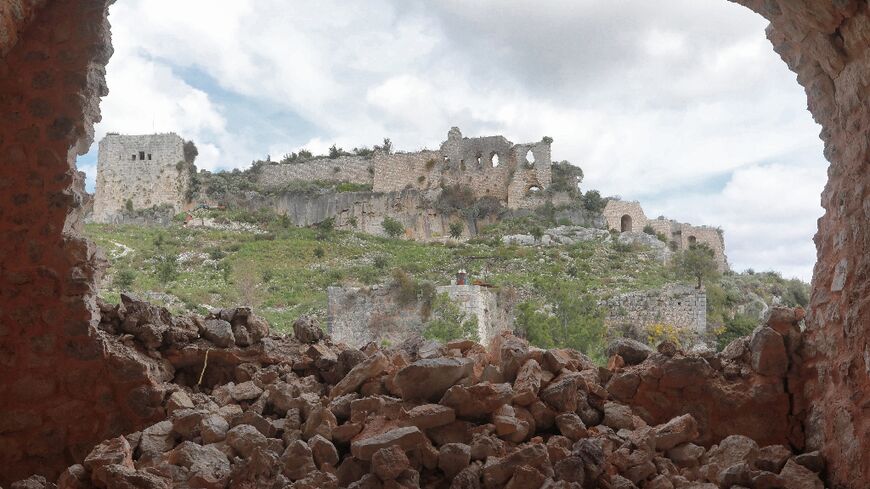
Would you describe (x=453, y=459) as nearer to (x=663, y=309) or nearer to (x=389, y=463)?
(x=389, y=463)

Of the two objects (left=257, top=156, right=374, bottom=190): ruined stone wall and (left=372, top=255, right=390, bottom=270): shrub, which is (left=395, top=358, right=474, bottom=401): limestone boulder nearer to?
(left=372, top=255, right=390, bottom=270): shrub

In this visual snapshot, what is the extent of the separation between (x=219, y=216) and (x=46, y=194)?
2389 cm

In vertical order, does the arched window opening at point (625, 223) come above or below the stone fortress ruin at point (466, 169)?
below

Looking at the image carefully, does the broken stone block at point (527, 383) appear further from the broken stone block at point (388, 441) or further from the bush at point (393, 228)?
the bush at point (393, 228)

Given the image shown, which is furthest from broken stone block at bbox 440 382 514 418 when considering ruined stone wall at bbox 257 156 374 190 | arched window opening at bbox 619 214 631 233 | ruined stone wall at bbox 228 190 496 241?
ruined stone wall at bbox 257 156 374 190

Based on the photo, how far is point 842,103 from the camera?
353 cm

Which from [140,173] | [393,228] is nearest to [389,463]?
[393,228]

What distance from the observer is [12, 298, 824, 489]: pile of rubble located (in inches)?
132

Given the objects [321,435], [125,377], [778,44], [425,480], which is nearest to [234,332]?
[125,377]

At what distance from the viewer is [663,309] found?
47.5 feet

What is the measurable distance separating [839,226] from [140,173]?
29916 millimetres

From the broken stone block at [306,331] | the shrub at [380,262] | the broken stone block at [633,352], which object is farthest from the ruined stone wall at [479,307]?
the broken stone block at [633,352]

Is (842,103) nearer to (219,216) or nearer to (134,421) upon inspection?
(134,421)

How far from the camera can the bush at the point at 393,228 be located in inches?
1034
